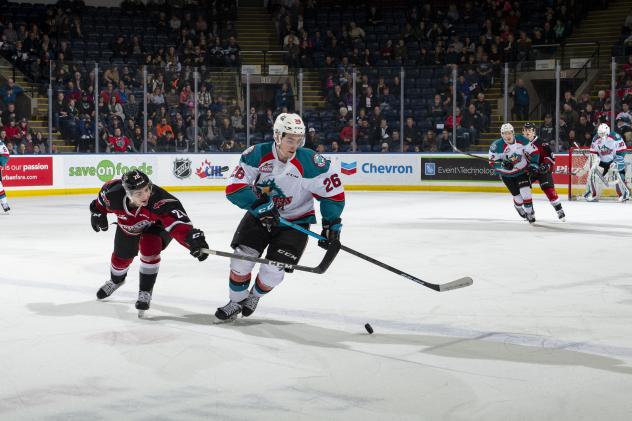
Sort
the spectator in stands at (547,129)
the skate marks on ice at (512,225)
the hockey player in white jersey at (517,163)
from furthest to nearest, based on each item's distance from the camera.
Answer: the spectator in stands at (547,129) → the hockey player in white jersey at (517,163) → the skate marks on ice at (512,225)

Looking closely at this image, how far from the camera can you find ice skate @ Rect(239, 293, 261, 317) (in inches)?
201

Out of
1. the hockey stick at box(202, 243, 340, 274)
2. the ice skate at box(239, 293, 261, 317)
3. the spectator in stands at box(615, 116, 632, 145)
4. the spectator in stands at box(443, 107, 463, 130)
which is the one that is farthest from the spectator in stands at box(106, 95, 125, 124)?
the hockey stick at box(202, 243, 340, 274)

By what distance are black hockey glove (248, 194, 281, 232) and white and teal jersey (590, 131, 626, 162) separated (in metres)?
11.0

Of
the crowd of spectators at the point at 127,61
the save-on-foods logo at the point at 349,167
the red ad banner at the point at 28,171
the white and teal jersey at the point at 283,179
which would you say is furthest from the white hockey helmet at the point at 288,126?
the save-on-foods logo at the point at 349,167

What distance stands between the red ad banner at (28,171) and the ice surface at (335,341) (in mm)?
7189

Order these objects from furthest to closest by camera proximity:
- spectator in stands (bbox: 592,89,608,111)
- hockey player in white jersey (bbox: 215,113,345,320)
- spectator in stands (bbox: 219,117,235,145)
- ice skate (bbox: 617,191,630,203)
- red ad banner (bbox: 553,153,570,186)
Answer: spectator in stands (bbox: 219,117,235,145) → red ad banner (bbox: 553,153,570,186) → spectator in stands (bbox: 592,89,608,111) → ice skate (bbox: 617,191,630,203) → hockey player in white jersey (bbox: 215,113,345,320)

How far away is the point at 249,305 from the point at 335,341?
29.0 inches

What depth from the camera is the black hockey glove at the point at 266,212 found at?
4.72 m

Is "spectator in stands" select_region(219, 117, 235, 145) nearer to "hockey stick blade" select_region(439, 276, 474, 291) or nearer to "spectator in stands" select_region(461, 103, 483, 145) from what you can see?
"spectator in stands" select_region(461, 103, 483, 145)

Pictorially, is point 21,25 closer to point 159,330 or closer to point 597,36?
point 597,36

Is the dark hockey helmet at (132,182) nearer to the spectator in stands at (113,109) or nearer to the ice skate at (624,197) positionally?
the ice skate at (624,197)

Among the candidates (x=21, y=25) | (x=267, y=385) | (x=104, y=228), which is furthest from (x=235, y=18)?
(x=267, y=385)

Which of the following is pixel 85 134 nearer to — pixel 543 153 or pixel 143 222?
pixel 543 153

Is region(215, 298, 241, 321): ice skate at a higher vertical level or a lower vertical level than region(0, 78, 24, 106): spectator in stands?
lower
